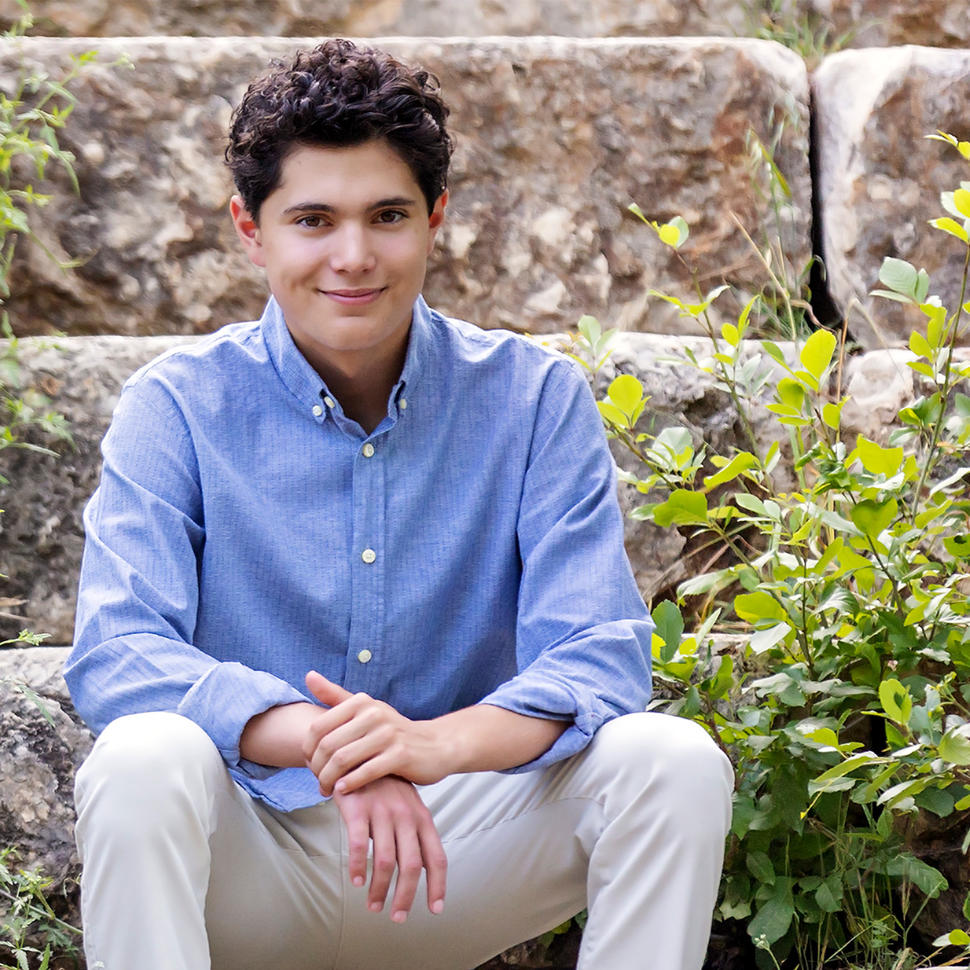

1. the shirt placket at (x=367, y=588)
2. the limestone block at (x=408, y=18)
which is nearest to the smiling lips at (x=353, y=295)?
the shirt placket at (x=367, y=588)

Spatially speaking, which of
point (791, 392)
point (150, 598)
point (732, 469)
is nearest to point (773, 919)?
point (732, 469)

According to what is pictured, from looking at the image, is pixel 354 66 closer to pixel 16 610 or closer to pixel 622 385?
pixel 622 385

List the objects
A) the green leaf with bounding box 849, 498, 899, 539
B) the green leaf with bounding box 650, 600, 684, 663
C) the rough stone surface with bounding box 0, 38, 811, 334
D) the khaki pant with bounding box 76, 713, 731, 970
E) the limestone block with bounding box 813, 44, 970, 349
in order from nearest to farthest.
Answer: the khaki pant with bounding box 76, 713, 731, 970, the green leaf with bounding box 849, 498, 899, 539, the green leaf with bounding box 650, 600, 684, 663, the rough stone surface with bounding box 0, 38, 811, 334, the limestone block with bounding box 813, 44, 970, 349

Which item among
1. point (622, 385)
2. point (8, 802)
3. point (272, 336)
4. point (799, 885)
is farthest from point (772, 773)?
point (8, 802)

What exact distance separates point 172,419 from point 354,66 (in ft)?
1.70

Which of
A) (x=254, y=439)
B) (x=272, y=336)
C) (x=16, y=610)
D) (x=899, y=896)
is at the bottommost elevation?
(x=899, y=896)

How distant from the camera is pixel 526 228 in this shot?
8.37ft

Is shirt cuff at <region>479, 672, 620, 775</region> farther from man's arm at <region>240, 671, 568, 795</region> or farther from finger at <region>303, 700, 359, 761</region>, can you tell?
finger at <region>303, 700, 359, 761</region>

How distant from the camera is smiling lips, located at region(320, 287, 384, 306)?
180cm

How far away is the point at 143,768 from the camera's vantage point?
1.43 meters

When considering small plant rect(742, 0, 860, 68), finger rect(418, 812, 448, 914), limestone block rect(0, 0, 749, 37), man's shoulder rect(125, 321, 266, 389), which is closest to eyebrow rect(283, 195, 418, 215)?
man's shoulder rect(125, 321, 266, 389)

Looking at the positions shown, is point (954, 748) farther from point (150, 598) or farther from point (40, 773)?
point (40, 773)

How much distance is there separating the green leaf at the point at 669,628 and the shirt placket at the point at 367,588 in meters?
0.41

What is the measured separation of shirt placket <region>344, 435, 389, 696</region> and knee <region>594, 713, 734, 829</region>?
36 cm
